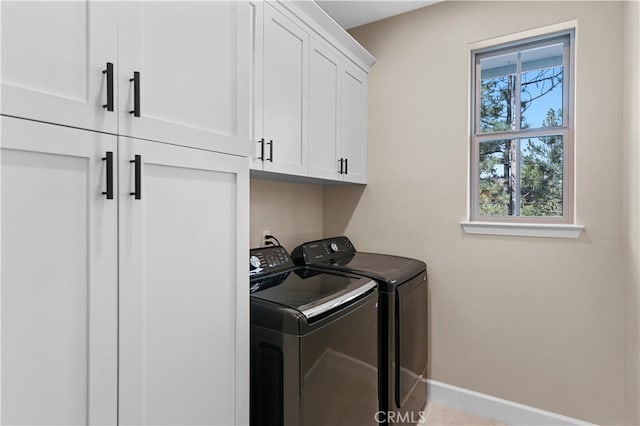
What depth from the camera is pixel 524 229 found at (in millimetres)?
2180

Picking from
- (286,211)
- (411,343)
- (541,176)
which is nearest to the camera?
(411,343)

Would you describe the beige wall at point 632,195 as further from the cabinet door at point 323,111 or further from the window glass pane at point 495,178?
the cabinet door at point 323,111

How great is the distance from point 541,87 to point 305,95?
59.5 inches

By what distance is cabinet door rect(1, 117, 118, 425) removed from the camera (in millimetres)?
646

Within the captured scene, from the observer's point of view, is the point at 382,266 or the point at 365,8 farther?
the point at 365,8

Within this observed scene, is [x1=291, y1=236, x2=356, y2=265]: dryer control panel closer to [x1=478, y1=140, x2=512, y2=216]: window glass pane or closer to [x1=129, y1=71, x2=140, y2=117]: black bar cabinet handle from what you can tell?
[x1=478, y1=140, x2=512, y2=216]: window glass pane

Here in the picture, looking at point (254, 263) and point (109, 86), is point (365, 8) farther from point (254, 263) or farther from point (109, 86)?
point (109, 86)

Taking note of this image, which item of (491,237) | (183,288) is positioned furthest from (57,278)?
(491,237)

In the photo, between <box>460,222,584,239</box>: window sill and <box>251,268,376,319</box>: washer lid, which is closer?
<box>251,268,376,319</box>: washer lid

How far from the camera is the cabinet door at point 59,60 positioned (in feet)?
2.10

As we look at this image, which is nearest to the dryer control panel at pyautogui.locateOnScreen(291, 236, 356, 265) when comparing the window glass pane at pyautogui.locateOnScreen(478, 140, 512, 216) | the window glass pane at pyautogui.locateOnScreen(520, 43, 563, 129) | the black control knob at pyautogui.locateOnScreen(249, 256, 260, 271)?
the black control knob at pyautogui.locateOnScreen(249, 256, 260, 271)

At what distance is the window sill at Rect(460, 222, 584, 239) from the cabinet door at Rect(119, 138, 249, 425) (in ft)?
5.60

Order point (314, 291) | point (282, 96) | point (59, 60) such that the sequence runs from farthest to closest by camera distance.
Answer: point (282, 96), point (314, 291), point (59, 60)

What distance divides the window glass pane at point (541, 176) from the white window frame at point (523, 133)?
→ 0.03 metres
